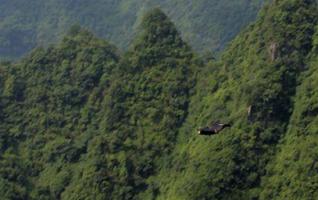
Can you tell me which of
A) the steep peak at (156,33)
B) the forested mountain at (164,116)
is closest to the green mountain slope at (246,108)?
the forested mountain at (164,116)

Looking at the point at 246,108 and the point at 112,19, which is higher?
the point at 112,19

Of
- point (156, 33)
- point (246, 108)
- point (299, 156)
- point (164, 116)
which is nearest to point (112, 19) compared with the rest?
point (156, 33)

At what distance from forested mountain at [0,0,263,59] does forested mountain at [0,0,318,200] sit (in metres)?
37.9

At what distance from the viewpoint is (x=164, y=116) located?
5091 cm

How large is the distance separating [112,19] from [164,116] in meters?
58.4

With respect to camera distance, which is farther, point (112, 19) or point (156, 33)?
point (112, 19)

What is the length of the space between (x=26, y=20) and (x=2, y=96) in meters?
54.9

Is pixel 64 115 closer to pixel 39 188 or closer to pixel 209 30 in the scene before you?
pixel 39 188

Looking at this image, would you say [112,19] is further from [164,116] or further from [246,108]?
[246,108]

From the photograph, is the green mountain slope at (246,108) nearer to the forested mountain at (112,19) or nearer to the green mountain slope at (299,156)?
the green mountain slope at (299,156)

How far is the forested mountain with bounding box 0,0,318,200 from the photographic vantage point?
44.8 metres

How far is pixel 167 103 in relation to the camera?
169 ft

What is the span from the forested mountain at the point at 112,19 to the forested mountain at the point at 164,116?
124 ft

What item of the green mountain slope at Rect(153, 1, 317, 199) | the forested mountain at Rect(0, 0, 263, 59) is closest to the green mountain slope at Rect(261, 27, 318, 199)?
the green mountain slope at Rect(153, 1, 317, 199)
